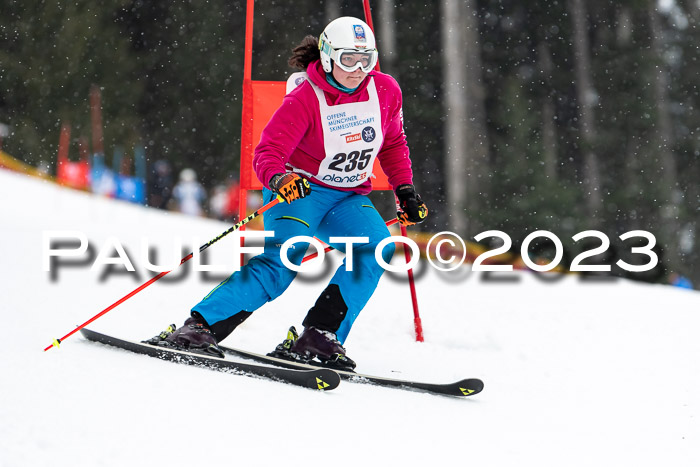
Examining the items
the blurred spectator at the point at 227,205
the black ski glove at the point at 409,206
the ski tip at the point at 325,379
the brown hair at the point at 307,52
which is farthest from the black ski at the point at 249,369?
the blurred spectator at the point at 227,205

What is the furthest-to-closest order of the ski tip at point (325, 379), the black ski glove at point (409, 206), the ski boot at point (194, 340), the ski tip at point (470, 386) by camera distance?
the black ski glove at point (409, 206), the ski boot at point (194, 340), the ski tip at point (470, 386), the ski tip at point (325, 379)

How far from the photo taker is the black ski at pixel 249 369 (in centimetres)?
317

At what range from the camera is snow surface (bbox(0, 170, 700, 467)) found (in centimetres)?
251

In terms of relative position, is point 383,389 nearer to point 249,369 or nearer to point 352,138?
point 249,369

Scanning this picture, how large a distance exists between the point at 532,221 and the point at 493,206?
91 cm

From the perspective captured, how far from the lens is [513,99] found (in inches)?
757

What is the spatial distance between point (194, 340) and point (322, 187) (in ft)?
2.87

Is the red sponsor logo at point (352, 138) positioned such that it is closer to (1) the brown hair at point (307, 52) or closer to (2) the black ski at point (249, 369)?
(1) the brown hair at point (307, 52)

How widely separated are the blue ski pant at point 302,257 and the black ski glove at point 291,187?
0.29 m

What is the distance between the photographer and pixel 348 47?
11.7 ft

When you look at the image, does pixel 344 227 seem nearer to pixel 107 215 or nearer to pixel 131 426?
pixel 131 426

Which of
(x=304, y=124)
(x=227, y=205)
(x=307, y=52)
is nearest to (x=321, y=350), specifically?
(x=304, y=124)

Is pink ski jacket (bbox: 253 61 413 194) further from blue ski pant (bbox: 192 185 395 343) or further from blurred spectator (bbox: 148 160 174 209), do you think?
blurred spectator (bbox: 148 160 174 209)

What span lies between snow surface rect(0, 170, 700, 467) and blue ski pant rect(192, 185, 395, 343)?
380 mm
